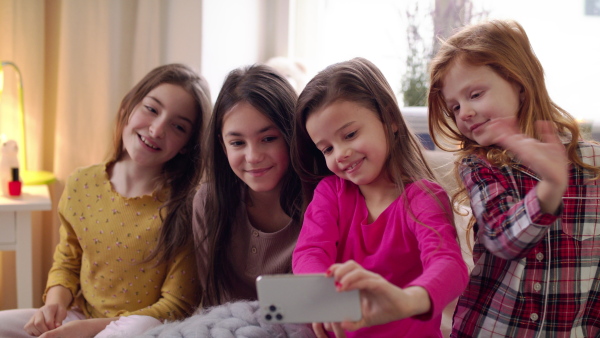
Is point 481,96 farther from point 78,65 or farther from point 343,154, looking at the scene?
point 78,65

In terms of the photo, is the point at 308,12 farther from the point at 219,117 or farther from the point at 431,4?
the point at 219,117

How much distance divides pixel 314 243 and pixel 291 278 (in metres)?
0.25

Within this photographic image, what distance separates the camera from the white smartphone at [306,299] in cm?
86

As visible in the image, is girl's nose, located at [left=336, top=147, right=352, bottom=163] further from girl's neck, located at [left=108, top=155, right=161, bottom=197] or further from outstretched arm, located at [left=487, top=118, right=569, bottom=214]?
girl's neck, located at [left=108, top=155, right=161, bottom=197]

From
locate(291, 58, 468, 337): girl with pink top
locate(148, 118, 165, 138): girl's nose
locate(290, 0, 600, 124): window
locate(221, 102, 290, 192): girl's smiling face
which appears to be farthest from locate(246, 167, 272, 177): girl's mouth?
locate(290, 0, 600, 124): window

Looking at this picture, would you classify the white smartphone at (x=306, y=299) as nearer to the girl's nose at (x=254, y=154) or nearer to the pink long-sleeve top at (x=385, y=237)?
the pink long-sleeve top at (x=385, y=237)

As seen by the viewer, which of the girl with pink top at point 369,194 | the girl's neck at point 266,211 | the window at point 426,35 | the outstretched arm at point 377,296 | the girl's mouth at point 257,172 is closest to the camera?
the outstretched arm at point 377,296

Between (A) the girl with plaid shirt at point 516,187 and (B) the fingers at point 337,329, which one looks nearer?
(B) the fingers at point 337,329

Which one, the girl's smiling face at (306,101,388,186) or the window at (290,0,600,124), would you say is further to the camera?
Answer: the window at (290,0,600,124)

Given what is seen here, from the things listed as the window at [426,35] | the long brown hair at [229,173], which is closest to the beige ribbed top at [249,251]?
the long brown hair at [229,173]

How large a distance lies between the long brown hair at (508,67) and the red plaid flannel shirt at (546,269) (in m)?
0.04

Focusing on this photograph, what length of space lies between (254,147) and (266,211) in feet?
0.74

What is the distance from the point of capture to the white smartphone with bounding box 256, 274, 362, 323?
0.86m

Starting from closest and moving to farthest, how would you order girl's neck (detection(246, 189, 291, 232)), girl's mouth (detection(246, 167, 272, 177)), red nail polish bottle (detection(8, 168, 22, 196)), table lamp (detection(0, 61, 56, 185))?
girl's mouth (detection(246, 167, 272, 177)) < girl's neck (detection(246, 189, 291, 232)) < red nail polish bottle (detection(8, 168, 22, 196)) < table lamp (detection(0, 61, 56, 185))
